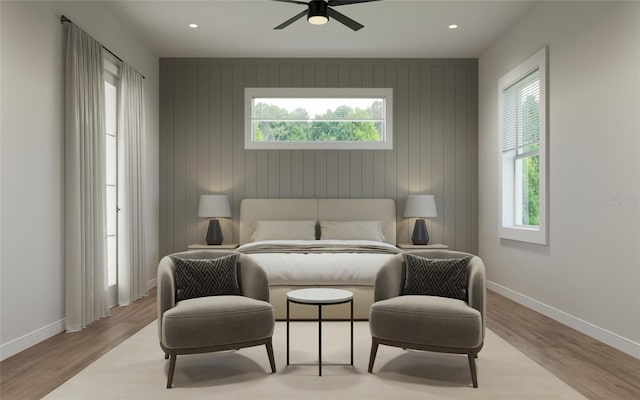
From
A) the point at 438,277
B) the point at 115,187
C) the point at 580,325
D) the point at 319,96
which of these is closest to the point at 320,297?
the point at 438,277

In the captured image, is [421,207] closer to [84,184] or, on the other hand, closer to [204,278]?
[204,278]

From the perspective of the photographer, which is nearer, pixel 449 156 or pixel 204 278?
pixel 204 278

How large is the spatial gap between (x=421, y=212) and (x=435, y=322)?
11.3 ft

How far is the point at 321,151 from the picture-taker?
261 inches

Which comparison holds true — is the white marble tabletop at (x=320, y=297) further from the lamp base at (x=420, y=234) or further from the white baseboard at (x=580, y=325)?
the lamp base at (x=420, y=234)

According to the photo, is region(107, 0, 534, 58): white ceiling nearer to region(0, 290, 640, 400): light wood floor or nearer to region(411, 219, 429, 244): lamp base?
region(411, 219, 429, 244): lamp base

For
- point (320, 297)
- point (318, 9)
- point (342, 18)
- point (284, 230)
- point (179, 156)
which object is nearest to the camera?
point (320, 297)

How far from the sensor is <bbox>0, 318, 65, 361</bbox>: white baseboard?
10.6 ft

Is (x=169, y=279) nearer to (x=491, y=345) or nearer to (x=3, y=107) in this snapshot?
(x=3, y=107)

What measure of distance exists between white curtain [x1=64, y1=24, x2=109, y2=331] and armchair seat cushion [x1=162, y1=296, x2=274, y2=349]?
4.95ft

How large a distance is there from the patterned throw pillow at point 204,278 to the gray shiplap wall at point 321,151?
3218 mm

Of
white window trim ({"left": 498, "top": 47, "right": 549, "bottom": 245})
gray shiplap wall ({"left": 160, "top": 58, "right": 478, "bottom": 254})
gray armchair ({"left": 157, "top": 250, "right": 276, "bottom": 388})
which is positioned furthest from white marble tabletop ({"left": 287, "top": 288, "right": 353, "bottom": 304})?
gray shiplap wall ({"left": 160, "top": 58, "right": 478, "bottom": 254})

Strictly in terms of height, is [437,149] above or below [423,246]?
above

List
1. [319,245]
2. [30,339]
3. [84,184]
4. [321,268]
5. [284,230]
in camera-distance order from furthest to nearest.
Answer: [284,230]
[319,245]
[321,268]
[84,184]
[30,339]
